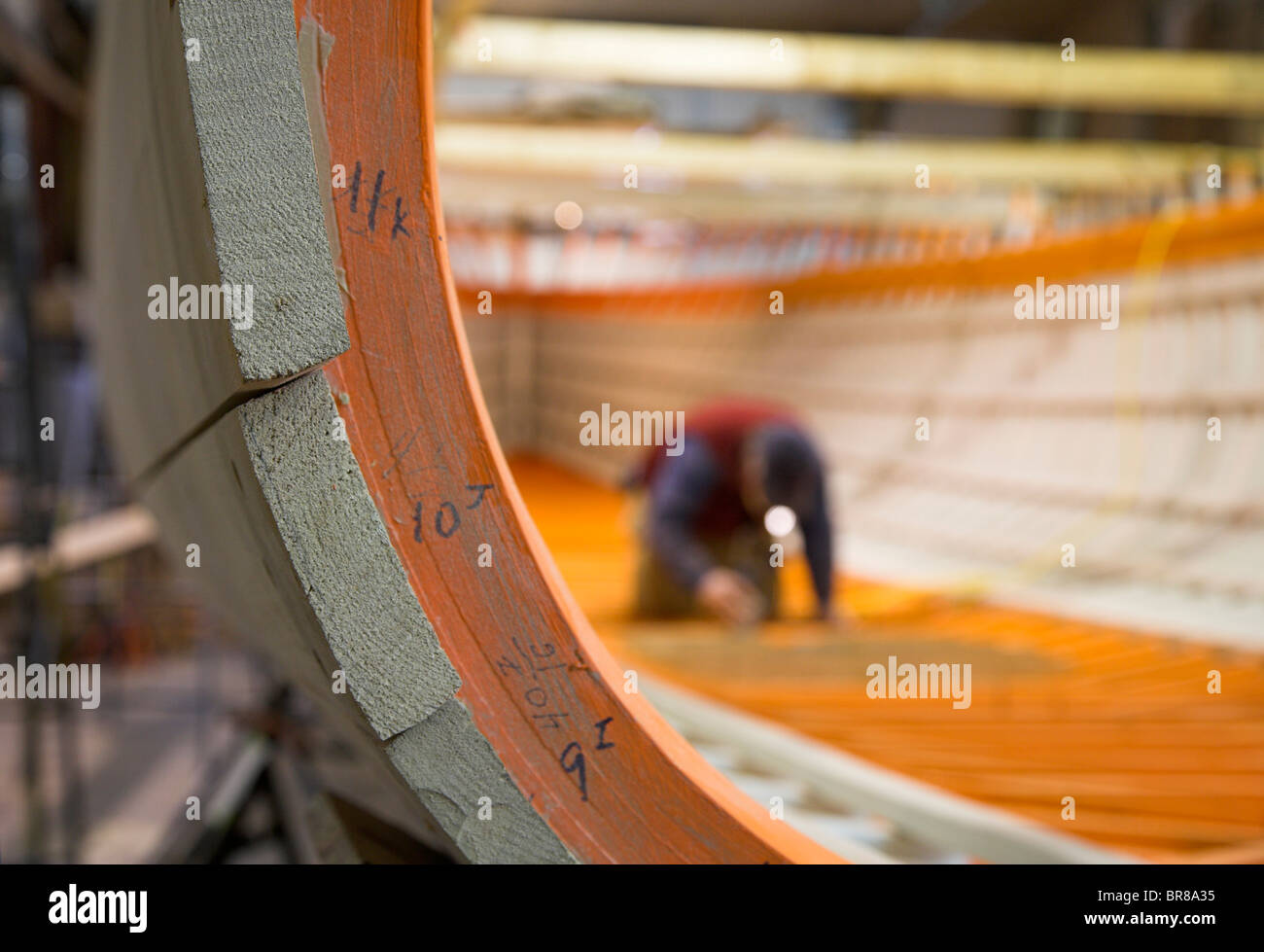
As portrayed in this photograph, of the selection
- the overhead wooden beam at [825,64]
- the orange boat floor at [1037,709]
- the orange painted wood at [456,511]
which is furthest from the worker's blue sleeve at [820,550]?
the orange painted wood at [456,511]

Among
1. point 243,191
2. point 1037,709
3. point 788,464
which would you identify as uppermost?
point 243,191

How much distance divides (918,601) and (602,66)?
2372mm

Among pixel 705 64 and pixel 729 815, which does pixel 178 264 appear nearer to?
pixel 729 815

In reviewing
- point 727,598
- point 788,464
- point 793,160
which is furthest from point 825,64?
point 727,598

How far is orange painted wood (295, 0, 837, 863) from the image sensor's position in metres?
0.69

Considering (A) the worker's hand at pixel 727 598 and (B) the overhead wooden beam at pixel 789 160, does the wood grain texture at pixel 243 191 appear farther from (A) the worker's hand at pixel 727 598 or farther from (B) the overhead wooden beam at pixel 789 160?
(B) the overhead wooden beam at pixel 789 160

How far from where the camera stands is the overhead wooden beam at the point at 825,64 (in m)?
4.08

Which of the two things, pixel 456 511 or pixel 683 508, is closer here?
pixel 456 511

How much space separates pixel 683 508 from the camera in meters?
3.95

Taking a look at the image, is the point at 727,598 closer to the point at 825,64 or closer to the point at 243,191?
the point at 825,64

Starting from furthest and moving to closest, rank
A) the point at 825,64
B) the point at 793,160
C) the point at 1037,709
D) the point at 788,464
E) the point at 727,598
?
the point at 793,160 < the point at 825,64 < the point at 788,464 < the point at 727,598 < the point at 1037,709

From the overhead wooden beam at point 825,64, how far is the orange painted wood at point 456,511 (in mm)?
3218

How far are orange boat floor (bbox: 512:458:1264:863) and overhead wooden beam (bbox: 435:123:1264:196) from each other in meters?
2.65

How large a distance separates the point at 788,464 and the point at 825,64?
5.72 ft
